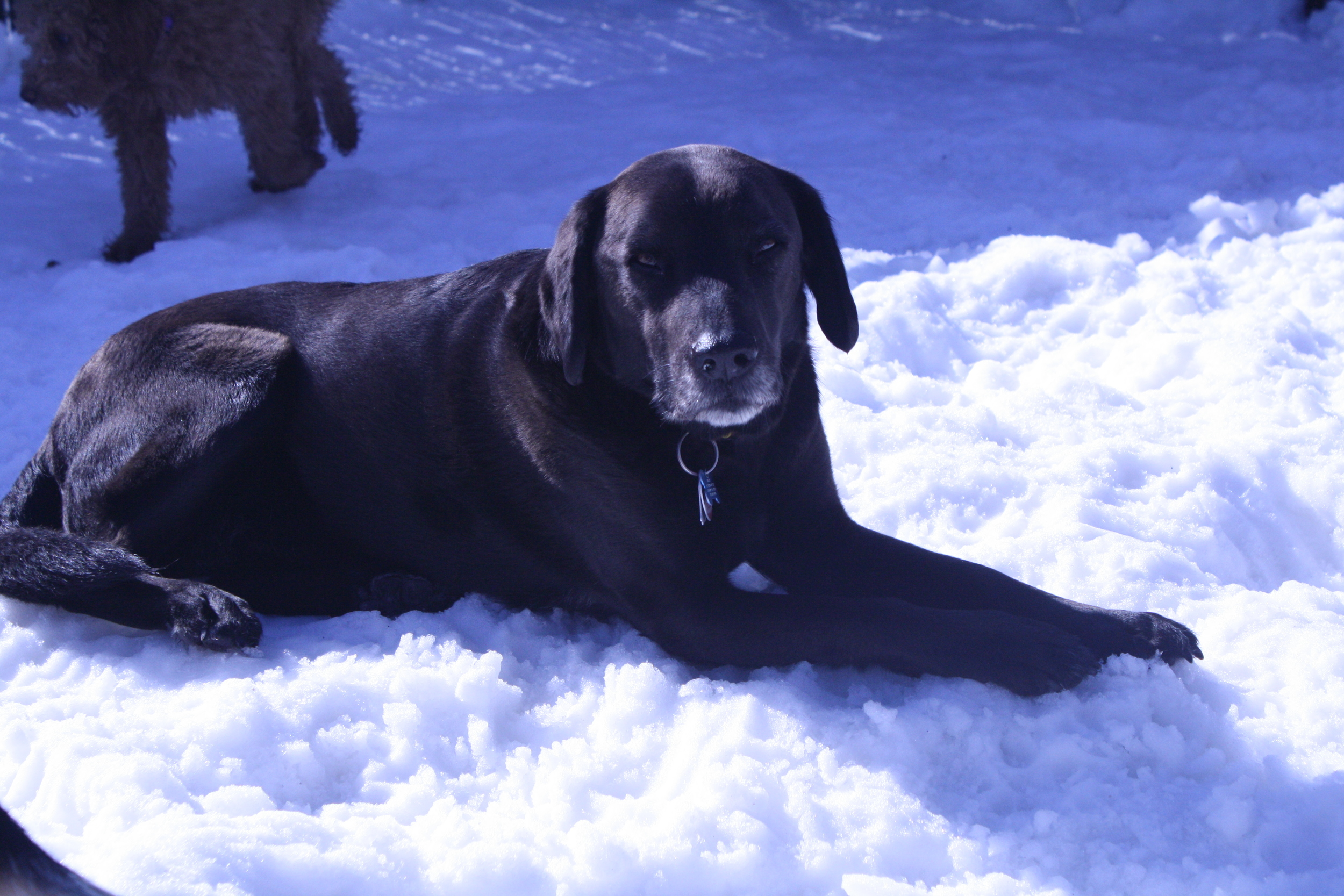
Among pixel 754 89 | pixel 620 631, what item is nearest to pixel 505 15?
pixel 754 89

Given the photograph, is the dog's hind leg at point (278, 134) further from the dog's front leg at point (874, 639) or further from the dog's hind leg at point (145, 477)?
the dog's front leg at point (874, 639)

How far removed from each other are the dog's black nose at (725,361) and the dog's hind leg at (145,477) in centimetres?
126

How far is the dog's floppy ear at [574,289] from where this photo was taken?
2.39 m

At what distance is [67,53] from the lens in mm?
4602

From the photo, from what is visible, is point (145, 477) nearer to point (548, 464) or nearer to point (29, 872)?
point (548, 464)

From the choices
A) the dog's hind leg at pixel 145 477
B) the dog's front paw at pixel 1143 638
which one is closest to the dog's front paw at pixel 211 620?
the dog's hind leg at pixel 145 477

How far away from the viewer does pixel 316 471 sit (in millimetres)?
2805

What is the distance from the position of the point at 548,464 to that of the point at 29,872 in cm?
137

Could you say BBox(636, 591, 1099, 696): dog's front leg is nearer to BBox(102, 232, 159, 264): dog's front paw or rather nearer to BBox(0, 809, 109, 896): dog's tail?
BBox(0, 809, 109, 896): dog's tail

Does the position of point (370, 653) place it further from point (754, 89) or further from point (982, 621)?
point (754, 89)

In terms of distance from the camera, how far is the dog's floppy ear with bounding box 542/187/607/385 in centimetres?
239

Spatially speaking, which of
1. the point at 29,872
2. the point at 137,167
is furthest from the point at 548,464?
the point at 137,167

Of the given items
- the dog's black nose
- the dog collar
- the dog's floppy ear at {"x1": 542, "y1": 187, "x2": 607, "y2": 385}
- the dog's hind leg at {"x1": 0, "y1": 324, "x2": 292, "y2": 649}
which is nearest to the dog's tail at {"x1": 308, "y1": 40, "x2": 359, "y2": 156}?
the dog's hind leg at {"x1": 0, "y1": 324, "x2": 292, "y2": 649}

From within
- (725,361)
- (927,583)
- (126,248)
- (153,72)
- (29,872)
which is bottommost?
(126,248)
